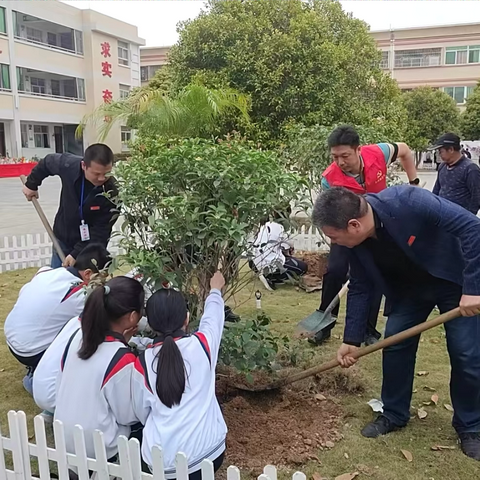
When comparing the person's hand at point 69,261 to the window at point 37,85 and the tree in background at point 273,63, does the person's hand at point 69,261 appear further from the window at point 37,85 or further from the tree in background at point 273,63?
the window at point 37,85

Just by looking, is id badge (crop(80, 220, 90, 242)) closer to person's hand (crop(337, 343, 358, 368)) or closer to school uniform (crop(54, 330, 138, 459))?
school uniform (crop(54, 330, 138, 459))

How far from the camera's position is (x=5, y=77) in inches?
1027

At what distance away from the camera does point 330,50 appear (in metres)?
10.9

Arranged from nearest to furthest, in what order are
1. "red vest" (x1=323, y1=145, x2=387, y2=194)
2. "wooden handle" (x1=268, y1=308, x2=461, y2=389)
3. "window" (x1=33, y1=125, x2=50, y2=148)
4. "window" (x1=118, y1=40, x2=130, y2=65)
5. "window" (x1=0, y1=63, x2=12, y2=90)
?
"wooden handle" (x1=268, y1=308, x2=461, y2=389) → "red vest" (x1=323, y1=145, x2=387, y2=194) → "window" (x1=0, y1=63, x2=12, y2=90) → "window" (x1=33, y1=125, x2=50, y2=148) → "window" (x1=118, y1=40, x2=130, y2=65)

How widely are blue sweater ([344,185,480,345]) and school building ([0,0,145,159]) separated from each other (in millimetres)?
26865

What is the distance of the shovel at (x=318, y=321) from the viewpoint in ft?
13.6

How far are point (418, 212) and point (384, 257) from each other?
32cm

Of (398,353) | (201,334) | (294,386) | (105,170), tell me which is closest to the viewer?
(201,334)

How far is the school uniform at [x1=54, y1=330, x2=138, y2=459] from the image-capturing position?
87.8 inches

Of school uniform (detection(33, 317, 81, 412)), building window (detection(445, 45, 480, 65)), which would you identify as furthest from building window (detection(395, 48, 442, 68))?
school uniform (detection(33, 317, 81, 412))

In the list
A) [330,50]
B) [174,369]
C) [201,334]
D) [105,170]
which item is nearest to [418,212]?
[201,334]

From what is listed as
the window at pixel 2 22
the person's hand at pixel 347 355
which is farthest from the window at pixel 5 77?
the person's hand at pixel 347 355

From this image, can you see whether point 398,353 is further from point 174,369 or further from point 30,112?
point 30,112

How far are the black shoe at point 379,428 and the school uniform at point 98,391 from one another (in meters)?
1.31
